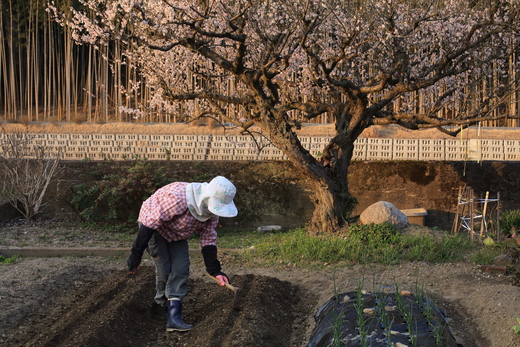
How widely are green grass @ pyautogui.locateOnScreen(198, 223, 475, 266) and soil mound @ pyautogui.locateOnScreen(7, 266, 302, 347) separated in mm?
909

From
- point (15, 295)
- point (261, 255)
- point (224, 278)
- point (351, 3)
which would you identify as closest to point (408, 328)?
point (224, 278)

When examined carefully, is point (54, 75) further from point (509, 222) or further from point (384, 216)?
point (509, 222)

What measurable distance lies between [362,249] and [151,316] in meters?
2.97

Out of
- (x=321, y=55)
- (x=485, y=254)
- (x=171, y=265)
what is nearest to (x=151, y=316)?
(x=171, y=265)

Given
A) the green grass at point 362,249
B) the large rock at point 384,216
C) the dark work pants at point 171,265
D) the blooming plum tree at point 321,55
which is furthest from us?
the large rock at point 384,216

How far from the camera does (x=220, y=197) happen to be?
4.05 m

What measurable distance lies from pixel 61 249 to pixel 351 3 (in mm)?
5369

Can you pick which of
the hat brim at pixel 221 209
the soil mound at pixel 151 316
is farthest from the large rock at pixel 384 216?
the hat brim at pixel 221 209

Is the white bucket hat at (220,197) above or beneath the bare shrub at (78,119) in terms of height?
beneath

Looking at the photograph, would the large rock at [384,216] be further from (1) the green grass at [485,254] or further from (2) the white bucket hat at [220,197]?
(2) the white bucket hat at [220,197]

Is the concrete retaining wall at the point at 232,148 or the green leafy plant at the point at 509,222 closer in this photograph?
the green leafy plant at the point at 509,222

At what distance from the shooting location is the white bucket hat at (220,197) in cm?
402

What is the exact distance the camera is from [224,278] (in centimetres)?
461

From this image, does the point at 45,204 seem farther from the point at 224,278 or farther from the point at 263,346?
the point at 263,346
